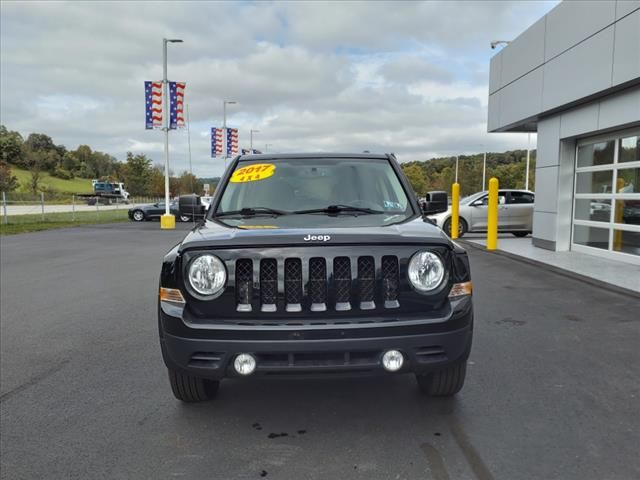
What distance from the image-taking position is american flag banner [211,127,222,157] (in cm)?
3688

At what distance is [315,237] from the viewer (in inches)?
113

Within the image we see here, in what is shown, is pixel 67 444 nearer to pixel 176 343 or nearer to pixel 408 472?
pixel 176 343

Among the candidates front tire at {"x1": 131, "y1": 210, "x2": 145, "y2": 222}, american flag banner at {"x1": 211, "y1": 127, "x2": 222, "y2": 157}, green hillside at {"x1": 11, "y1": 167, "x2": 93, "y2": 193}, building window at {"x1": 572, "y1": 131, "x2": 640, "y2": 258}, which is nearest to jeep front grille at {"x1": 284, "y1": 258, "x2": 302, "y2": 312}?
building window at {"x1": 572, "y1": 131, "x2": 640, "y2": 258}

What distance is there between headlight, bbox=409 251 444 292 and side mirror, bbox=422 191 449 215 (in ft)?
5.39

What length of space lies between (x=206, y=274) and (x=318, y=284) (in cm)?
64

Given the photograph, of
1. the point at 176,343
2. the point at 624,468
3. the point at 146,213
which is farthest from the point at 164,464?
the point at 146,213

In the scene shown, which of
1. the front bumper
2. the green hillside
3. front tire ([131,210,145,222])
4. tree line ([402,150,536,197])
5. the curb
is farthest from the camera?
the green hillside

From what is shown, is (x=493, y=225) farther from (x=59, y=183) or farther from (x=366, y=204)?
(x=59, y=183)

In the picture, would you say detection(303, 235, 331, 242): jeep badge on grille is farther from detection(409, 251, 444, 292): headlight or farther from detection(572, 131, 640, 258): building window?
detection(572, 131, 640, 258): building window

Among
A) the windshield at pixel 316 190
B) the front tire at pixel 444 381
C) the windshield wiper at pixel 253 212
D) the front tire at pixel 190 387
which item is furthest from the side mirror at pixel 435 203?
the front tire at pixel 190 387

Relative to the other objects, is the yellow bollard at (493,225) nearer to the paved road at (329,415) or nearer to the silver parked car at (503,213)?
the silver parked car at (503,213)

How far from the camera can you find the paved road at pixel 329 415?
2.73 m

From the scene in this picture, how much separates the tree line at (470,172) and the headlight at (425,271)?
55947mm

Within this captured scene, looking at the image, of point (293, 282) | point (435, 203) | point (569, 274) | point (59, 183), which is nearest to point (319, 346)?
point (293, 282)
